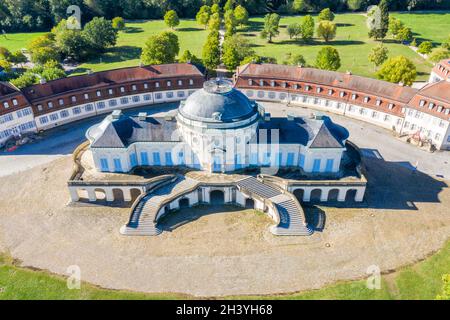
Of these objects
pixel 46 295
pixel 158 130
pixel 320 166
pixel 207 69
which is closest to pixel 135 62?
pixel 207 69

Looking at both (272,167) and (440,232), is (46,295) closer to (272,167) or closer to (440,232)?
(272,167)

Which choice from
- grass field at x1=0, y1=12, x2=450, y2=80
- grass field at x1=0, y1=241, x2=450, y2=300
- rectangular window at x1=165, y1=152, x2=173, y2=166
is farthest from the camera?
grass field at x1=0, y1=12, x2=450, y2=80

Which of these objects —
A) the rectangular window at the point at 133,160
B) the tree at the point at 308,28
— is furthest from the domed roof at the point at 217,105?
the tree at the point at 308,28

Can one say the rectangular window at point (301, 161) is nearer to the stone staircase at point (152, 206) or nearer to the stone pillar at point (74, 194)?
the stone staircase at point (152, 206)

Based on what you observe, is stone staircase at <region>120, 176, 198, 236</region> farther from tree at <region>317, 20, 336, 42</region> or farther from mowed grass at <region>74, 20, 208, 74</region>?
tree at <region>317, 20, 336, 42</region>

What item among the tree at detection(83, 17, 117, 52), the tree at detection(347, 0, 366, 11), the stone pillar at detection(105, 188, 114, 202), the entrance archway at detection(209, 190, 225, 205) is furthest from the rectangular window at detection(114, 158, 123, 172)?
the tree at detection(347, 0, 366, 11)

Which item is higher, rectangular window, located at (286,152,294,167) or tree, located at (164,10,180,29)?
tree, located at (164,10,180,29)
